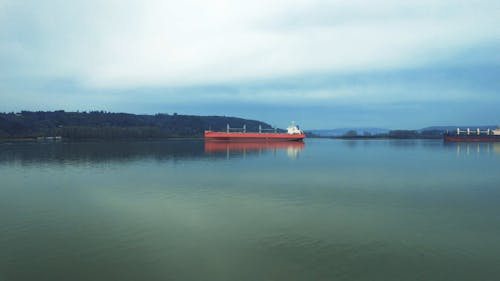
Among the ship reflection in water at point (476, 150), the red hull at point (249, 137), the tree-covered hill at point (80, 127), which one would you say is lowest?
the ship reflection in water at point (476, 150)

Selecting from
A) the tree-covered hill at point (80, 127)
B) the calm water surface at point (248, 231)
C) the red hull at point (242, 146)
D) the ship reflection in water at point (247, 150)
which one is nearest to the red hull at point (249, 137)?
the red hull at point (242, 146)

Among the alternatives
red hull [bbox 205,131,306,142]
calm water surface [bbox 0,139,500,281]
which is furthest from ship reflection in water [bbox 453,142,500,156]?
red hull [bbox 205,131,306,142]

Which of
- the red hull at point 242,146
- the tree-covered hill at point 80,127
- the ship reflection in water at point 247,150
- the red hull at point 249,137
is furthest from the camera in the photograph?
the tree-covered hill at point 80,127

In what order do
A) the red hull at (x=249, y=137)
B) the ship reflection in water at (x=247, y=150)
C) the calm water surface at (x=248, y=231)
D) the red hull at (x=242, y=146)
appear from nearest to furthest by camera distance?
the calm water surface at (x=248, y=231) < the ship reflection in water at (x=247, y=150) < the red hull at (x=242, y=146) < the red hull at (x=249, y=137)

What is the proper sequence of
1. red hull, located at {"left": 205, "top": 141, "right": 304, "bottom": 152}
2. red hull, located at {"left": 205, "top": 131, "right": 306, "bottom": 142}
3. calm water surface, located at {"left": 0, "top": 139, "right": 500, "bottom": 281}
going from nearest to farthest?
calm water surface, located at {"left": 0, "top": 139, "right": 500, "bottom": 281} < red hull, located at {"left": 205, "top": 141, "right": 304, "bottom": 152} < red hull, located at {"left": 205, "top": 131, "right": 306, "bottom": 142}

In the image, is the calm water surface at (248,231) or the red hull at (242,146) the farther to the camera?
the red hull at (242,146)

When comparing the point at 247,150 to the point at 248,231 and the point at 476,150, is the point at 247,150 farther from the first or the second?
the point at 248,231

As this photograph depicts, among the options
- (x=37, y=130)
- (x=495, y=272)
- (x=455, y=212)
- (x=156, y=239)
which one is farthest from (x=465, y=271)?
(x=37, y=130)

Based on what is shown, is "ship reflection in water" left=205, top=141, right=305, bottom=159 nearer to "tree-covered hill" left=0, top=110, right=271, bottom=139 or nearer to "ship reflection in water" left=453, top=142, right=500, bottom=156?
"ship reflection in water" left=453, top=142, right=500, bottom=156

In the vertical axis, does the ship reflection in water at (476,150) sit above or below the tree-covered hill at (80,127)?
below

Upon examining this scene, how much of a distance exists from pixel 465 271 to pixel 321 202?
8153 mm

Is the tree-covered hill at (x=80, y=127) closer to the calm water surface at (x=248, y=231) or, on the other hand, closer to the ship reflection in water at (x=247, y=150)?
the ship reflection in water at (x=247, y=150)

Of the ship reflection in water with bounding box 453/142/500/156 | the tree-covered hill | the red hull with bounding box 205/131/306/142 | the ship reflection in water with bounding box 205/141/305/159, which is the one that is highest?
the tree-covered hill

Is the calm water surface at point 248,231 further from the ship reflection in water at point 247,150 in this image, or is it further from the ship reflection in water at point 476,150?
the ship reflection in water at point 476,150
